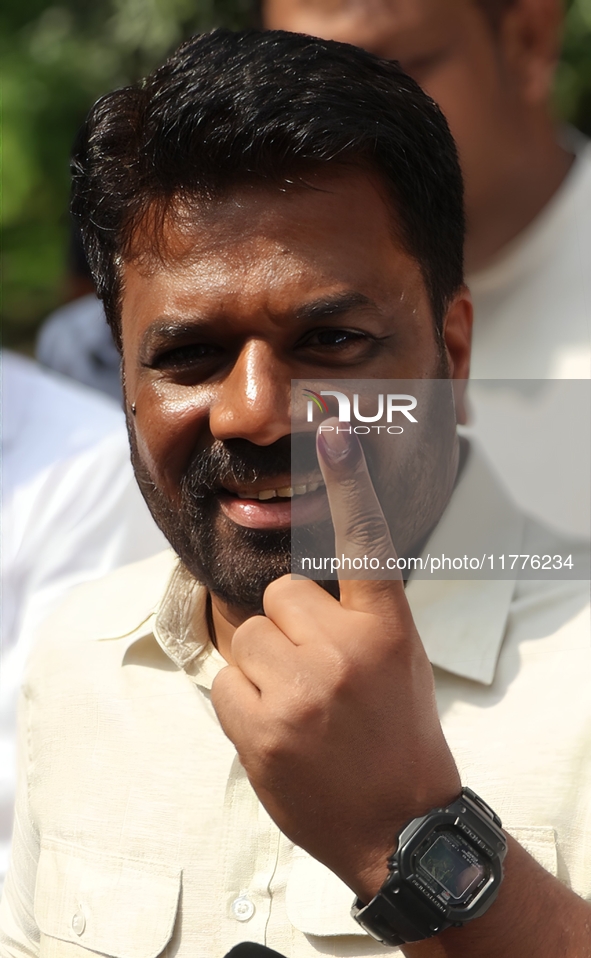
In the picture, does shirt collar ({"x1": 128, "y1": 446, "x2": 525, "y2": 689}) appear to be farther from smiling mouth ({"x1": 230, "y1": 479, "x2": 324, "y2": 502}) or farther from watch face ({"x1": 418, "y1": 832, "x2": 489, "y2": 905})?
watch face ({"x1": 418, "y1": 832, "x2": 489, "y2": 905})

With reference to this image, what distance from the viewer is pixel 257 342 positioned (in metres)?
1.07

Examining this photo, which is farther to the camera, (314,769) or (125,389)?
(125,389)

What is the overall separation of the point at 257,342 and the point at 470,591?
1.26 ft

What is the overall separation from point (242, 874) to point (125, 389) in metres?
0.57

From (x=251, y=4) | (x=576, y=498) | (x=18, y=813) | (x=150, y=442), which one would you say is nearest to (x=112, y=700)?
(x=18, y=813)

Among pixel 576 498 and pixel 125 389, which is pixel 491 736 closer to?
pixel 576 498

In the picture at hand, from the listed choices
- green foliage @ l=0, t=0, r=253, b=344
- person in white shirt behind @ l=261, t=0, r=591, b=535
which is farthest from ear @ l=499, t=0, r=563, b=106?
green foliage @ l=0, t=0, r=253, b=344

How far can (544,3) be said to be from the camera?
2.30 m

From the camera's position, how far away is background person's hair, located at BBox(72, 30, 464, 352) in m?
1.09

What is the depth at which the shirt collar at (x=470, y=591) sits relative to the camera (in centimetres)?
117

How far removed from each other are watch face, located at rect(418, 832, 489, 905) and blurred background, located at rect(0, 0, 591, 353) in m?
2.10

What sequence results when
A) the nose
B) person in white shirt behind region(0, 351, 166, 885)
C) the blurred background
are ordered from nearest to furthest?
the nose → person in white shirt behind region(0, 351, 166, 885) → the blurred background

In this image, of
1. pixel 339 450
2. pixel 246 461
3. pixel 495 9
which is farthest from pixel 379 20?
pixel 339 450

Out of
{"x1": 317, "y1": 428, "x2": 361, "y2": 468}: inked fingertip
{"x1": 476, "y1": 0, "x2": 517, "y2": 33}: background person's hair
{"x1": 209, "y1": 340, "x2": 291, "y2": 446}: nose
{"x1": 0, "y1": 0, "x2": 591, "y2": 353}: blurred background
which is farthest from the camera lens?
{"x1": 0, "y1": 0, "x2": 591, "y2": 353}: blurred background
